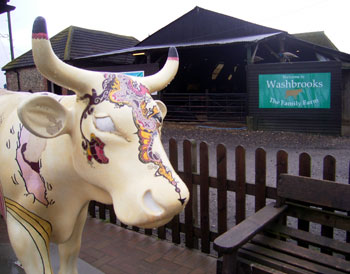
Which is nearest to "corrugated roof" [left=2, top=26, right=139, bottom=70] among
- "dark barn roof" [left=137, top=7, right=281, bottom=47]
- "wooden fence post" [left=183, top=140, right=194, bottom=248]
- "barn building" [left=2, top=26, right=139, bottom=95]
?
"barn building" [left=2, top=26, right=139, bottom=95]

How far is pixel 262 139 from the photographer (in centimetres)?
998

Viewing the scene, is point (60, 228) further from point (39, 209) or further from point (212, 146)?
point (212, 146)

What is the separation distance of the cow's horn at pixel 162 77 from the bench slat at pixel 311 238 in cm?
156

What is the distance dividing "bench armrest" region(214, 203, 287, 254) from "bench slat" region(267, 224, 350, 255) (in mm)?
151

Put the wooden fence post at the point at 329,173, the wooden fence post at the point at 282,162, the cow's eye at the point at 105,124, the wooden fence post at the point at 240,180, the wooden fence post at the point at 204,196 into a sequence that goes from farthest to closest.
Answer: the wooden fence post at the point at 204,196 → the wooden fence post at the point at 240,180 → the wooden fence post at the point at 282,162 → the wooden fence post at the point at 329,173 → the cow's eye at the point at 105,124

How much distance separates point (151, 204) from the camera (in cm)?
121

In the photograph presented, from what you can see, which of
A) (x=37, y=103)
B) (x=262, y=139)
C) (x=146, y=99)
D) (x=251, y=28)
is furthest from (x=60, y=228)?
(x=251, y=28)

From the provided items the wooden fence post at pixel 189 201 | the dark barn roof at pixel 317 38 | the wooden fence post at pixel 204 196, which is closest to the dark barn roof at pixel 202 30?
the dark barn roof at pixel 317 38

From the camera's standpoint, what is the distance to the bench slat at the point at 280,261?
207cm

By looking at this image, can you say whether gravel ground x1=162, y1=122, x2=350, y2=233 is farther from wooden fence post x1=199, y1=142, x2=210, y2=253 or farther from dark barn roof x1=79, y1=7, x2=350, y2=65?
dark barn roof x1=79, y1=7, x2=350, y2=65

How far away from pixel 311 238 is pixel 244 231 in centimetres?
66

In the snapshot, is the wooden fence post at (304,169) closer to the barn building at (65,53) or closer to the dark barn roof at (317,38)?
the barn building at (65,53)

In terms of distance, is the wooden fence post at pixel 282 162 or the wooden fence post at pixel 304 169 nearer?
the wooden fence post at pixel 304 169

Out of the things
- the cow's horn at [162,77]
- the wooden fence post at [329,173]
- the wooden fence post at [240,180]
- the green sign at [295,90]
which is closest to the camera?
the cow's horn at [162,77]
